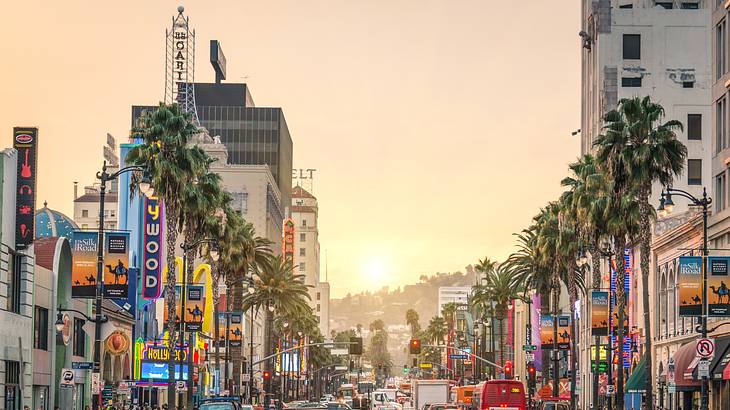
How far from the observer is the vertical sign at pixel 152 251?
86.0m

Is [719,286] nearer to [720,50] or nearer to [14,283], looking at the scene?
[720,50]

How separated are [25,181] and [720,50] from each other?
105 ft

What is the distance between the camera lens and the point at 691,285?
4969cm

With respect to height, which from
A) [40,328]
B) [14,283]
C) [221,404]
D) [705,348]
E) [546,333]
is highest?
[14,283]

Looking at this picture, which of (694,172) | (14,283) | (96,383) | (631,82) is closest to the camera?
(96,383)

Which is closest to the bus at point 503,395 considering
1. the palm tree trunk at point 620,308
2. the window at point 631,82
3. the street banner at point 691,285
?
the palm tree trunk at point 620,308

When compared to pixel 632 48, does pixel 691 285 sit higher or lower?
lower

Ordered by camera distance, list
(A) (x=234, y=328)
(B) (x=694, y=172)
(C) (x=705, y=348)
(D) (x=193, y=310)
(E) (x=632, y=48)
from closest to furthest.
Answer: (C) (x=705, y=348), (D) (x=193, y=310), (A) (x=234, y=328), (B) (x=694, y=172), (E) (x=632, y=48)

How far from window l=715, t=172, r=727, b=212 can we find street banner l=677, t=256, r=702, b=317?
10.6 meters

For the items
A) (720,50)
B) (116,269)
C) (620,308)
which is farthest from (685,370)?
(116,269)

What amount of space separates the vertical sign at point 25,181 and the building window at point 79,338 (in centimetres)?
1427

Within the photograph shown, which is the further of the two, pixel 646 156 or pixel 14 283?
pixel 646 156

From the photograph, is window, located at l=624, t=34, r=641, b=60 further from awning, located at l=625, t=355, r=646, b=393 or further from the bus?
the bus

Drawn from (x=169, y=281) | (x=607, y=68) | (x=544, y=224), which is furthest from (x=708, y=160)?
(x=169, y=281)
